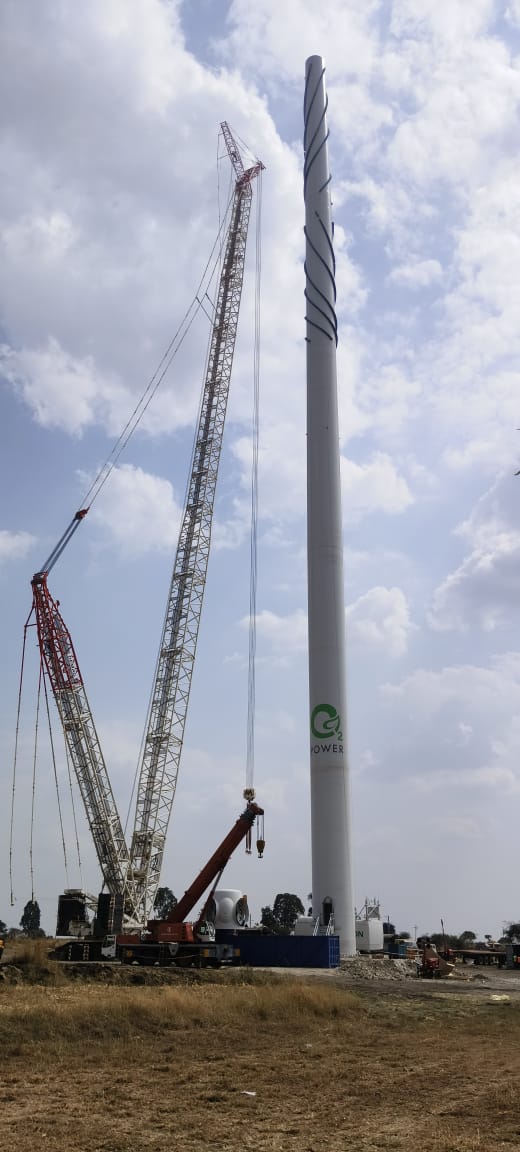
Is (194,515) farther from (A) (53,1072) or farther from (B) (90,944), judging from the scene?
(A) (53,1072)

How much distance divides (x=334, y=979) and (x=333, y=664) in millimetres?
17053

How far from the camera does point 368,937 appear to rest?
50.9 meters

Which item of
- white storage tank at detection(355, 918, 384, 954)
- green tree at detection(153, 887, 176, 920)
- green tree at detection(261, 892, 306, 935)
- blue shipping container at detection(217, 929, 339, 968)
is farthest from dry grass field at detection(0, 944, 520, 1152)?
green tree at detection(261, 892, 306, 935)

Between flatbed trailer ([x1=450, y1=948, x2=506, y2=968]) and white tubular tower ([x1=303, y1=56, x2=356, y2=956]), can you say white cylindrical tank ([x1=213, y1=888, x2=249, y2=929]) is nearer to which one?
white tubular tower ([x1=303, y1=56, x2=356, y2=956])

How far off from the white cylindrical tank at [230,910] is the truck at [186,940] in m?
0.51

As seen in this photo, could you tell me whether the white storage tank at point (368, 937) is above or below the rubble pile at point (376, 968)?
above

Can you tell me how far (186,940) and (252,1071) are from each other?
2854cm

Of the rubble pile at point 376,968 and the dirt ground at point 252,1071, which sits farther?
the rubble pile at point 376,968

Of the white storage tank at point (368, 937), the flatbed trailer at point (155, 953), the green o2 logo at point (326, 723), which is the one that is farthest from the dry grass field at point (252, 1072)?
the white storage tank at point (368, 937)

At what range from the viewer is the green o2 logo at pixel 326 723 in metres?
49.7

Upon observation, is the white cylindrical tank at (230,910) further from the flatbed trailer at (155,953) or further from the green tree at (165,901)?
the green tree at (165,901)

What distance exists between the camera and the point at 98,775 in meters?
79.4

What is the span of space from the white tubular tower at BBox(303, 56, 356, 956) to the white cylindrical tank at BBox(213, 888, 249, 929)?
407 centimetres

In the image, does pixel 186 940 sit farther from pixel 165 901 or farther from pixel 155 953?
pixel 165 901
